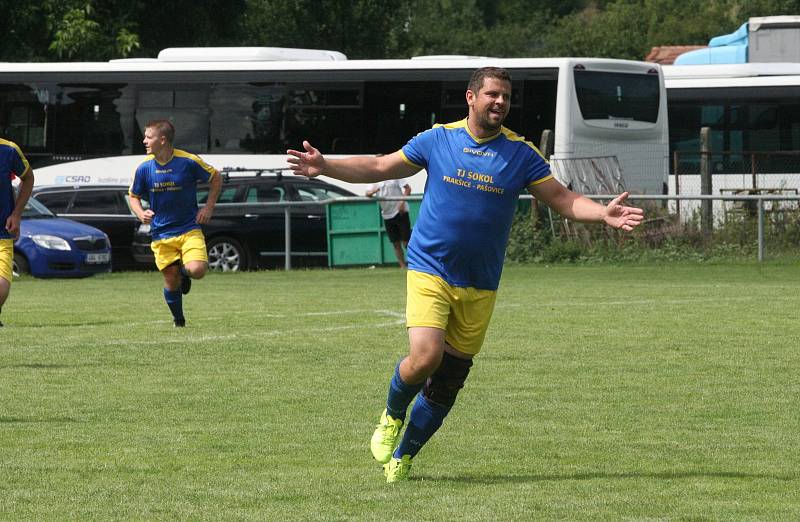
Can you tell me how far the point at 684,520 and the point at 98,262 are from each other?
19581mm

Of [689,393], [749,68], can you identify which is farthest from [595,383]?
[749,68]

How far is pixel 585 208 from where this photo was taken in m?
7.68

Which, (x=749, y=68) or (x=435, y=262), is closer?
(x=435, y=262)

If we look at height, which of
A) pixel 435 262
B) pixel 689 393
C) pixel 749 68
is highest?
pixel 749 68

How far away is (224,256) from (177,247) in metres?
11.5

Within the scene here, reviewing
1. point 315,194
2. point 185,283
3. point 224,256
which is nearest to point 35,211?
point 224,256

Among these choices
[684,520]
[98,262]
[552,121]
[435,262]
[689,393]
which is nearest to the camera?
[684,520]

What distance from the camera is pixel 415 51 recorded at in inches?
3098

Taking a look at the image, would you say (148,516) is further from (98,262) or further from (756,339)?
(98,262)

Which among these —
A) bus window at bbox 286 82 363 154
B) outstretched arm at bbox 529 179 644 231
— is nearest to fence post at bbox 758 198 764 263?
bus window at bbox 286 82 363 154

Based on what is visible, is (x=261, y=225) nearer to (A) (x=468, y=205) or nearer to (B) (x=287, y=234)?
(B) (x=287, y=234)

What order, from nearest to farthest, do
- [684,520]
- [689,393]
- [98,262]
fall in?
[684,520] → [689,393] → [98,262]

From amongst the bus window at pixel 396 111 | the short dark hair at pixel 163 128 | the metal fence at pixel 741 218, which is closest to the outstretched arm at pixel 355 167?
the short dark hair at pixel 163 128

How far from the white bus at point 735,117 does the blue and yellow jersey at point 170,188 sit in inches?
735
